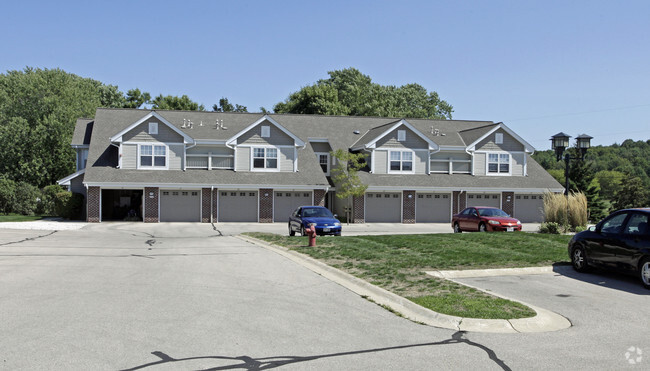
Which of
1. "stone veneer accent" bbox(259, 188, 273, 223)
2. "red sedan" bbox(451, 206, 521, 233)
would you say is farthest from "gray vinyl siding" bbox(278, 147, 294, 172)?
"red sedan" bbox(451, 206, 521, 233)

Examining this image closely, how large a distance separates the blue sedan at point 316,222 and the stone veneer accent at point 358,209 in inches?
488

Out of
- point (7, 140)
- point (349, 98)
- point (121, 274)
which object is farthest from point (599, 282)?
point (349, 98)

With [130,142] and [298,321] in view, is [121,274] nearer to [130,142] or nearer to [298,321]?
[298,321]

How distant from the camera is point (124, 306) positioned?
9398 millimetres

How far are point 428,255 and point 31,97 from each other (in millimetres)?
47373

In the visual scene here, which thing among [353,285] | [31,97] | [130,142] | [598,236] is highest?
[31,97]

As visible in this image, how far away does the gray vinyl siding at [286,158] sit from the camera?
129ft

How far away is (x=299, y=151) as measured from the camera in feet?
135

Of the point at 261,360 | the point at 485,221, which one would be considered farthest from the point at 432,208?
the point at 261,360

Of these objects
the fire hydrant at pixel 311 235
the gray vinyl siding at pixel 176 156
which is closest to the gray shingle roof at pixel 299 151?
the gray vinyl siding at pixel 176 156

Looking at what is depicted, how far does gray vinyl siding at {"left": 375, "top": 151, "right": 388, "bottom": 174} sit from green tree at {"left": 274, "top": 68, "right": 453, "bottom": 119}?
22730mm

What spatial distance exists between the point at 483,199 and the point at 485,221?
15.3m

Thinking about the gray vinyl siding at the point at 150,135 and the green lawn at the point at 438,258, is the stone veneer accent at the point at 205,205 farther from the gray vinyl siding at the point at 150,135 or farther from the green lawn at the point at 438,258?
the green lawn at the point at 438,258

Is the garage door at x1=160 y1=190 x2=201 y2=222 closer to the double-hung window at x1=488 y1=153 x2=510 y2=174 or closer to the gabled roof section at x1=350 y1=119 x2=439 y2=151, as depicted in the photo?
the gabled roof section at x1=350 y1=119 x2=439 y2=151
